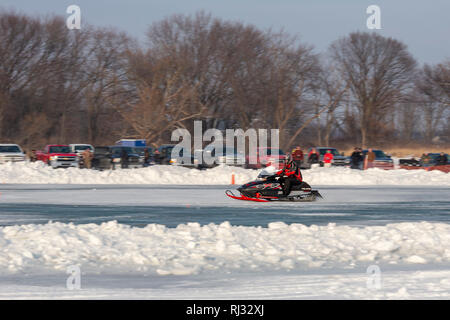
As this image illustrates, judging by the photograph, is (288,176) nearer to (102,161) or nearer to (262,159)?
(102,161)

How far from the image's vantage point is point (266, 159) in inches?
1615

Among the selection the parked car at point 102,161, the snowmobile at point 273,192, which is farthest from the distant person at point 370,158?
the snowmobile at point 273,192

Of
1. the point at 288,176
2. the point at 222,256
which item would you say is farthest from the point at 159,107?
the point at 222,256

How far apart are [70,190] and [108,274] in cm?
1678

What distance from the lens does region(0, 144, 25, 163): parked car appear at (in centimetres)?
4075

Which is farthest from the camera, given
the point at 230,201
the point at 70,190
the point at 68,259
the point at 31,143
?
the point at 31,143

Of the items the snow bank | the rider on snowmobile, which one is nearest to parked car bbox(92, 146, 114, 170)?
the rider on snowmobile

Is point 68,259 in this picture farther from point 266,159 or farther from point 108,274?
point 266,159

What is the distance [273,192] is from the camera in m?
21.4

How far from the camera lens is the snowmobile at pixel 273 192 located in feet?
70.1

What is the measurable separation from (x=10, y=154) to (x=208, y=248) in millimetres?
32313

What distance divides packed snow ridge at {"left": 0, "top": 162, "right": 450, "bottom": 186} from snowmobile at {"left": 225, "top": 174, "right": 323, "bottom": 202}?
30.5 feet

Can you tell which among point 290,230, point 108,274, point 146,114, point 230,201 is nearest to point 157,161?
point 146,114

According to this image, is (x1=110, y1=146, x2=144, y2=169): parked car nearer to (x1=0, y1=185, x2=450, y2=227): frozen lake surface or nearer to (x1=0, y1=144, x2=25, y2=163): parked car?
(x1=0, y1=144, x2=25, y2=163): parked car
